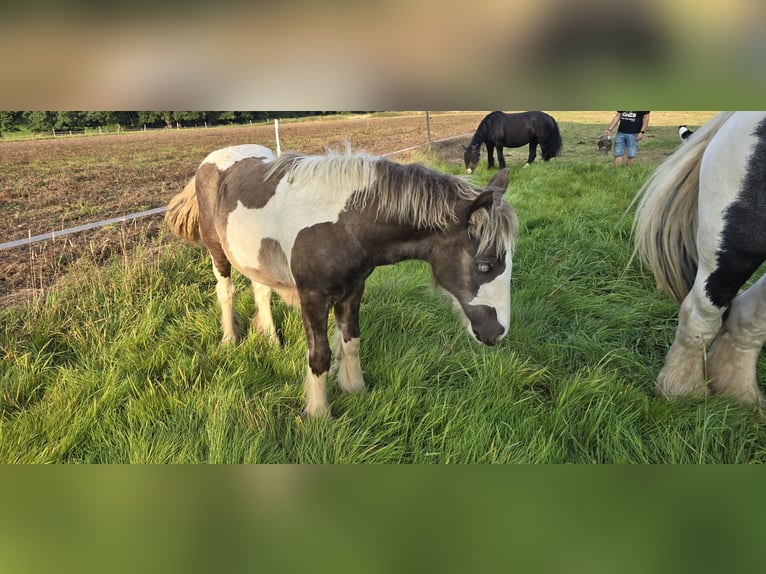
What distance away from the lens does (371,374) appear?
2902 mm

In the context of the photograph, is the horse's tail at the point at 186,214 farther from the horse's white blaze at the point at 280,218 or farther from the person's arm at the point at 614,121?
the person's arm at the point at 614,121

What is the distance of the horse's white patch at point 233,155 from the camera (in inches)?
126

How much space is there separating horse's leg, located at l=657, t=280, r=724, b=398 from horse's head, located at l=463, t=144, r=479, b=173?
17.3 feet

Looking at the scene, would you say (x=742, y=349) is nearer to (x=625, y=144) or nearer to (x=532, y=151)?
(x=625, y=144)

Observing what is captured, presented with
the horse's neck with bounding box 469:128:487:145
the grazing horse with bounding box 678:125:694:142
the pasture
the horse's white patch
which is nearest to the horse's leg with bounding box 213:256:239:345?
the pasture

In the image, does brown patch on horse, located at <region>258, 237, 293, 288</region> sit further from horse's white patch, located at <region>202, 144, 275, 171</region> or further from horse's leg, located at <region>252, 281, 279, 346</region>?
horse's white patch, located at <region>202, 144, 275, 171</region>

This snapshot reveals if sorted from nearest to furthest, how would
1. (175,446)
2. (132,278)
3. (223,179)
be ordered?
(175,446) < (223,179) < (132,278)

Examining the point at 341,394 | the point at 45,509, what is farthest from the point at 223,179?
the point at 45,509

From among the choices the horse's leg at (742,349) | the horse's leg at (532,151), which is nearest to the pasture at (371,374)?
the horse's leg at (742,349)

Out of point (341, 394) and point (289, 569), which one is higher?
point (289, 569)

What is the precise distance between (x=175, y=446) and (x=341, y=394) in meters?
1.09
